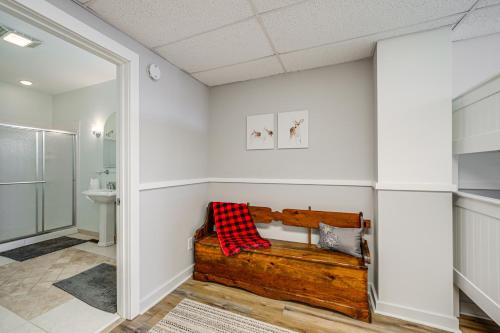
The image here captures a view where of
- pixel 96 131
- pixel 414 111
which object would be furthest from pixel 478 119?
pixel 96 131

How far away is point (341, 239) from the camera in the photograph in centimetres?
186

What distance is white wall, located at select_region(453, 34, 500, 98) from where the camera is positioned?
5.54 feet

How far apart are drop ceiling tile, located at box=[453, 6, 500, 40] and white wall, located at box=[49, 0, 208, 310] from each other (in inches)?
94.8

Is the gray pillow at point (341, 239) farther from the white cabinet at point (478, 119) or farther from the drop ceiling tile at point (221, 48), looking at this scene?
the drop ceiling tile at point (221, 48)

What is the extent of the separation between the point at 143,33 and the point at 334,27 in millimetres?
1455

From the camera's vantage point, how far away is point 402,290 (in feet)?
5.52

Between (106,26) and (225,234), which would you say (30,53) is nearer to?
(106,26)

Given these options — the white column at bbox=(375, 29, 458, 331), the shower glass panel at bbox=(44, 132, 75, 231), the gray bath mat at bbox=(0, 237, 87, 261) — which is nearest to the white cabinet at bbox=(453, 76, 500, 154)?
the white column at bbox=(375, 29, 458, 331)

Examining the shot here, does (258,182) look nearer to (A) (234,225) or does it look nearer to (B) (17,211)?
(A) (234,225)

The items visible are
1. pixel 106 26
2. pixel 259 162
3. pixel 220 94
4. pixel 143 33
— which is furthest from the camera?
pixel 220 94

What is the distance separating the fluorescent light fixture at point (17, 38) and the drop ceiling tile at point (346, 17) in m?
2.36

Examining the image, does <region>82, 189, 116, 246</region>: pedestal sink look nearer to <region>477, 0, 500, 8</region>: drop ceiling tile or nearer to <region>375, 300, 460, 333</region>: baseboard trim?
<region>375, 300, 460, 333</region>: baseboard trim

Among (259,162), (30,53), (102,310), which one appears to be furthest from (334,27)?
(30,53)

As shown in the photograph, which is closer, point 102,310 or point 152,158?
point 102,310
